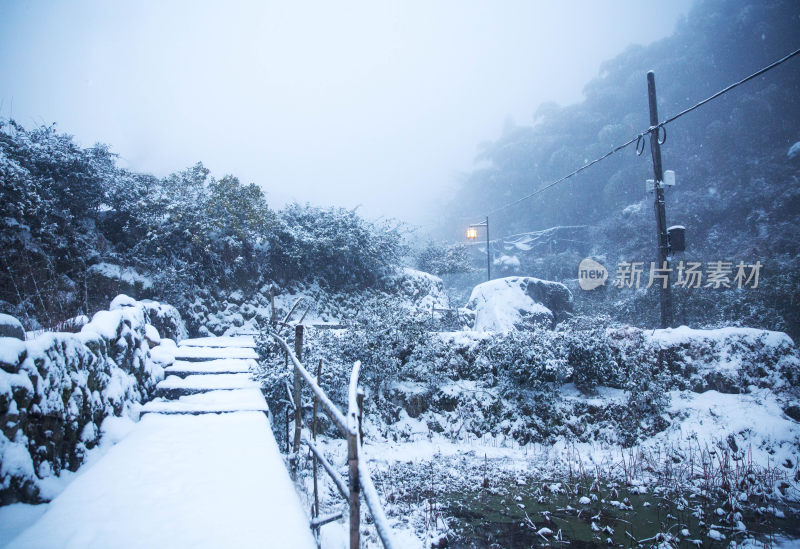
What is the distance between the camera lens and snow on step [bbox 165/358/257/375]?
14.9 feet

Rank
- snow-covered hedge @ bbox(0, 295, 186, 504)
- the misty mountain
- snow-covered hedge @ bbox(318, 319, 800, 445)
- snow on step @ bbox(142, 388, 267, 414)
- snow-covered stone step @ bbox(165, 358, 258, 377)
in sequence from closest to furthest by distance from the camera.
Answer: snow-covered hedge @ bbox(0, 295, 186, 504)
snow on step @ bbox(142, 388, 267, 414)
snow-covered stone step @ bbox(165, 358, 258, 377)
snow-covered hedge @ bbox(318, 319, 800, 445)
the misty mountain

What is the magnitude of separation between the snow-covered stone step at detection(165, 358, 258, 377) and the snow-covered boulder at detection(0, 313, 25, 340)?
188 cm

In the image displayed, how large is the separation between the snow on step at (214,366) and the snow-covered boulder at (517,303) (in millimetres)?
8207

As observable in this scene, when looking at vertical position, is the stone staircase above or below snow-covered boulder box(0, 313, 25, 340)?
below

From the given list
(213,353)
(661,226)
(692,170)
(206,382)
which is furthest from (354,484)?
(692,170)

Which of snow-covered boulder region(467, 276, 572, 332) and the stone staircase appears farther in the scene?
snow-covered boulder region(467, 276, 572, 332)

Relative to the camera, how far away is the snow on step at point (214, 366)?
14.9 feet

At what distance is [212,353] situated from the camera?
222 inches

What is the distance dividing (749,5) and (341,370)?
40.3m

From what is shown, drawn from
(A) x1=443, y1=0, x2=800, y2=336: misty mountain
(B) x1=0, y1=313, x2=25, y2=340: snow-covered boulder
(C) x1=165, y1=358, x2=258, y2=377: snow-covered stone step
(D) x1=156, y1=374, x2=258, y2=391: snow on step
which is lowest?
(D) x1=156, y1=374, x2=258, y2=391: snow on step

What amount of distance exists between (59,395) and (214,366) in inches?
104

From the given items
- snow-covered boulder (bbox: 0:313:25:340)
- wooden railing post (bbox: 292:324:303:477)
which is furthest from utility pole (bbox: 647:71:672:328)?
snow-covered boulder (bbox: 0:313:25:340)

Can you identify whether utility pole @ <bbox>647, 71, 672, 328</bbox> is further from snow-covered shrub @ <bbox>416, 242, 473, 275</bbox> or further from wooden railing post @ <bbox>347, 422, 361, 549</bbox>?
snow-covered shrub @ <bbox>416, 242, 473, 275</bbox>

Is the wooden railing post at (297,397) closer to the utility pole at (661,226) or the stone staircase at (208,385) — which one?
the stone staircase at (208,385)
